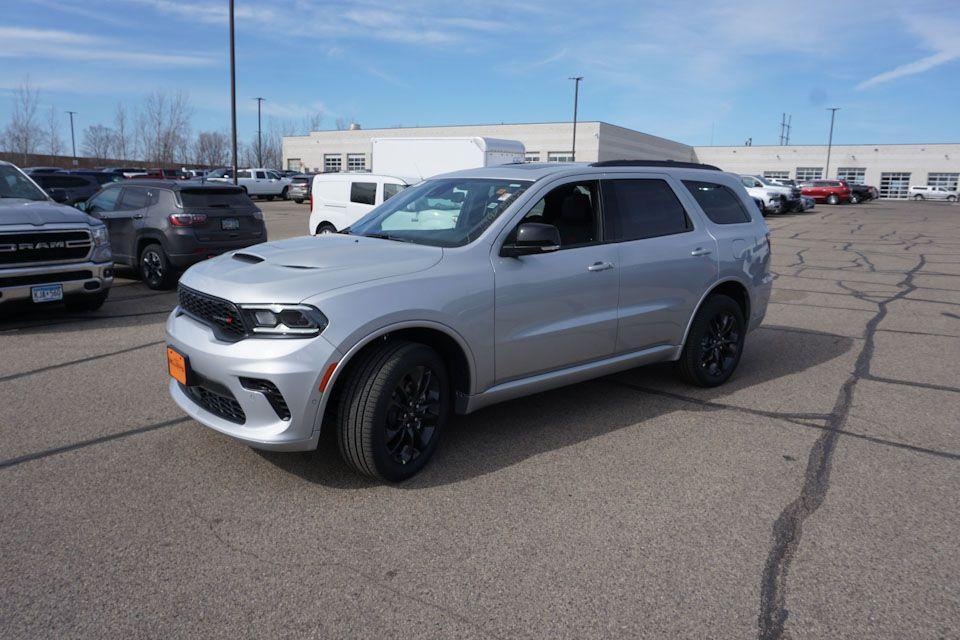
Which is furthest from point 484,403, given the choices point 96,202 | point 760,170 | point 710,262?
point 760,170

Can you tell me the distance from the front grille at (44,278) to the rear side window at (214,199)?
2621mm

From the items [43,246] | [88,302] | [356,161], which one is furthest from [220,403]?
[356,161]

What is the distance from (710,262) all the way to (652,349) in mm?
893

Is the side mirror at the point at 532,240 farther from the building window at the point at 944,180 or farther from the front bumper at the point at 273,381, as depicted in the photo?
the building window at the point at 944,180

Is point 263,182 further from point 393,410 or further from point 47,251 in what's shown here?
point 393,410

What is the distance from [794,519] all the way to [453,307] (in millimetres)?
2123

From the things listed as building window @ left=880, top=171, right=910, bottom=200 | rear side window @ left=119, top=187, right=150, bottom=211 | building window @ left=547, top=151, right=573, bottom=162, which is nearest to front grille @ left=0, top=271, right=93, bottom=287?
rear side window @ left=119, top=187, right=150, bottom=211

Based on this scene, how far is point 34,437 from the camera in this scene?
4707 mm

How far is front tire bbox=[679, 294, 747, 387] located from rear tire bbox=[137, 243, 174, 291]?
7.91m

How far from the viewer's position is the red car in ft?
154

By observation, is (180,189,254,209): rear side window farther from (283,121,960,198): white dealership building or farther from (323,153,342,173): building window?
(323,153,342,173): building window

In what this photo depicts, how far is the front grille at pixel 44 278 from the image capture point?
7.66 m

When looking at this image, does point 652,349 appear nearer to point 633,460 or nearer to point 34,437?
point 633,460

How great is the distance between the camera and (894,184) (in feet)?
251
